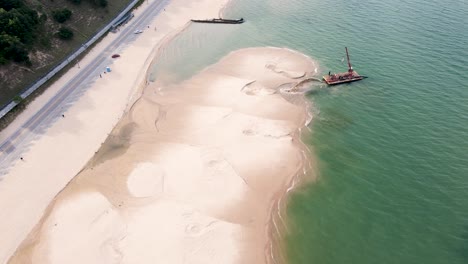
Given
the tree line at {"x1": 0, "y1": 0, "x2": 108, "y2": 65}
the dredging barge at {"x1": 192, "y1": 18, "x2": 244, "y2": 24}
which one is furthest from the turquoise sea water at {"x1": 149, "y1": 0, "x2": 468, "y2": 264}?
the tree line at {"x1": 0, "y1": 0, "x2": 108, "y2": 65}

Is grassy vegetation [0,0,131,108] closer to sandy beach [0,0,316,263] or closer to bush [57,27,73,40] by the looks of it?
bush [57,27,73,40]

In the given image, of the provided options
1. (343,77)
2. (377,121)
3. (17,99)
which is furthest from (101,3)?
(377,121)

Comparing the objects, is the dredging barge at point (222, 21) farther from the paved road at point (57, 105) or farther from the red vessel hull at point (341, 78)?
the red vessel hull at point (341, 78)

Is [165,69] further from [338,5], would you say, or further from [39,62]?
[338,5]

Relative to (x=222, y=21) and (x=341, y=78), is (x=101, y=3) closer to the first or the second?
(x=222, y=21)

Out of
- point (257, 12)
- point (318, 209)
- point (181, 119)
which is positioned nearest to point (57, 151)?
point (181, 119)
